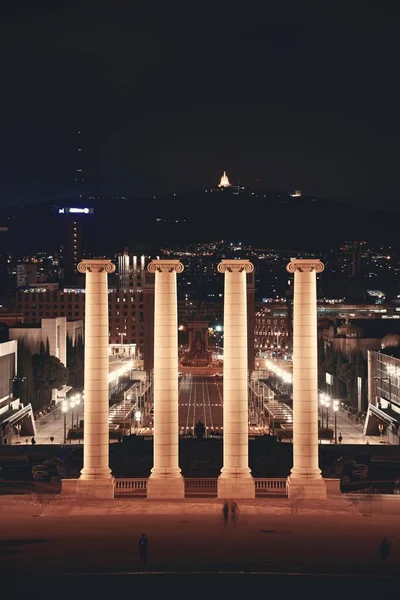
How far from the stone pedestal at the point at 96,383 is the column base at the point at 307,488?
9145 mm

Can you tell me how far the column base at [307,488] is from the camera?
58.8 meters

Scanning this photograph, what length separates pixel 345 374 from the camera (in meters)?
139

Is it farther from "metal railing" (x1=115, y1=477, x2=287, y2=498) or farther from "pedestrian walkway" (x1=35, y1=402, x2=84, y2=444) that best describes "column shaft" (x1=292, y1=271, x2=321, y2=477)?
"pedestrian walkway" (x1=35, y1=402, x2=84, y2=444)

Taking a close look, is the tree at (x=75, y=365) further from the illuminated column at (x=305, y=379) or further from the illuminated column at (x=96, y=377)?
the illuminated column at (x=305, y=379)

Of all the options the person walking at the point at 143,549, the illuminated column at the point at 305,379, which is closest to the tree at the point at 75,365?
the illuminated column at the point at 305,379

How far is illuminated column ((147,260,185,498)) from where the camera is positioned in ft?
189

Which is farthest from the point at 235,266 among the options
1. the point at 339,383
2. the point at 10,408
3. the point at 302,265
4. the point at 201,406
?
the point at 201,406

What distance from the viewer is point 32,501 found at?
60781 millimetres

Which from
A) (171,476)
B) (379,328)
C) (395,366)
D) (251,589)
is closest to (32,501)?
(171,476)

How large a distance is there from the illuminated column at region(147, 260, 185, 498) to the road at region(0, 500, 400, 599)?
A: 1729 mm

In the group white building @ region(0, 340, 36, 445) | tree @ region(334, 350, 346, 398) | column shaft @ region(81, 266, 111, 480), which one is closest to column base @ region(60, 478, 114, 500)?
column shaft @ region(81, 266, 111, 480)

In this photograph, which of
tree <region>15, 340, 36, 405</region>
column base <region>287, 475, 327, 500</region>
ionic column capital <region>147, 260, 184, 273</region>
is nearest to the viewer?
ionic column capital <region>147, 260, 184, 273</region>

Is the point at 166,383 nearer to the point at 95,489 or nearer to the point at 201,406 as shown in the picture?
the point at 95,489

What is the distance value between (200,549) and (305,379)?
41.3 feet
